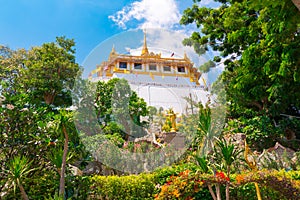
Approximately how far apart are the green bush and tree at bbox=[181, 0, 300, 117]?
3373 mm

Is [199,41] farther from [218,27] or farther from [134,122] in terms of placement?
[134,122]

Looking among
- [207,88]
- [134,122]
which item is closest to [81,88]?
[134,122]

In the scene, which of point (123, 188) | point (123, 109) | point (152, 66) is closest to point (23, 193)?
point (123, 188)

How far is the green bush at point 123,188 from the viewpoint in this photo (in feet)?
18.0

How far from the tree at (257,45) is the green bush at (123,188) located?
3373mm

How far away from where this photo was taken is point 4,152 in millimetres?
5562

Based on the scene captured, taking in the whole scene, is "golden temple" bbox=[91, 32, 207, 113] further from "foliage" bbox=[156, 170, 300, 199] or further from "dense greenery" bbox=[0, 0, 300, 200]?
"foliage" bbox=[156, 170, 300, 199]

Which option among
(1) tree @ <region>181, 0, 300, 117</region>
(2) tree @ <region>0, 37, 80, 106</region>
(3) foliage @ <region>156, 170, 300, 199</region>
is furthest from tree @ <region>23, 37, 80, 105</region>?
(3) foliage @ <region>156, 170, 300, 199</region>

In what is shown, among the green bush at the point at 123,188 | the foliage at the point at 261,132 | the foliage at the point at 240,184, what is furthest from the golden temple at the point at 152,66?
the foliage at the point at 261,132

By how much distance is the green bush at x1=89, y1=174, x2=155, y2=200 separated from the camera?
548cm

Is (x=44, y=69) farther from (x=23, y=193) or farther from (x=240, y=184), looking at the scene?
(x=240, y=184)

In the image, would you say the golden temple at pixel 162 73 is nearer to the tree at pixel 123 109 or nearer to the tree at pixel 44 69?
the tree at pixel 123 109

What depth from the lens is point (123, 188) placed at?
18.1 ft

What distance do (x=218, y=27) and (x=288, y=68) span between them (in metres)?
5.27
